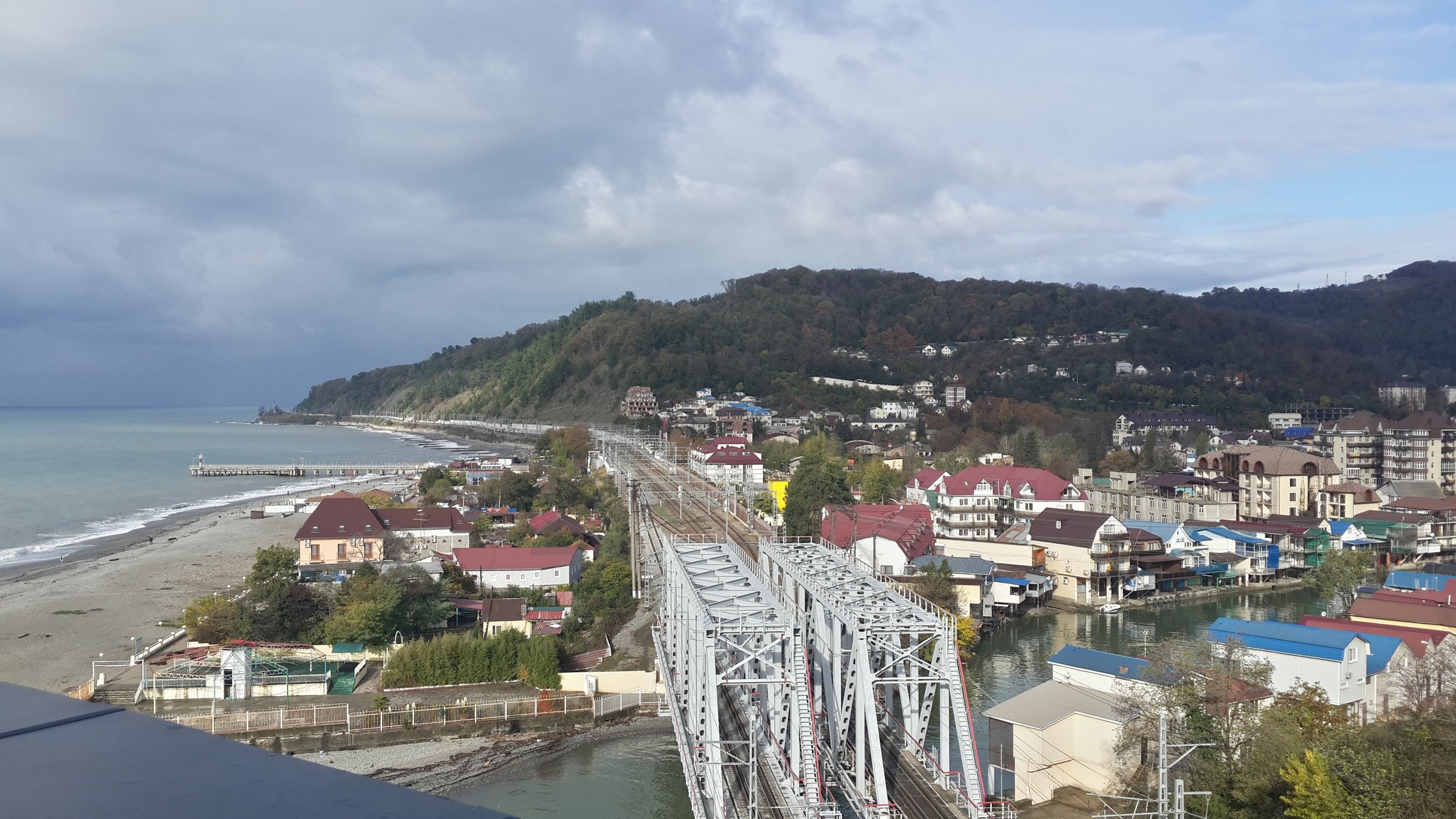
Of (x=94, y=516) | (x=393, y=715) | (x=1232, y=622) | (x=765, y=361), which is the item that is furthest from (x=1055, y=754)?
(x=765, y=361)

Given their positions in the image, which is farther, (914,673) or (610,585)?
(610,585)

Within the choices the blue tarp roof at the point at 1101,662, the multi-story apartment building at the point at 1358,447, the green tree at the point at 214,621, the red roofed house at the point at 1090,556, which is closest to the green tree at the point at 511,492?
the green tree at the point at 214,621

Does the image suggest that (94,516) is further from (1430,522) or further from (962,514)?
(1430,522)

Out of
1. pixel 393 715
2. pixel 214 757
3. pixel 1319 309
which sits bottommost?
pixel 393 715

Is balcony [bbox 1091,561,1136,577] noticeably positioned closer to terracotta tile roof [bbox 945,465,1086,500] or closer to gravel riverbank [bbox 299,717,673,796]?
terracotta tile roof [bbox 945,465,1086,500]

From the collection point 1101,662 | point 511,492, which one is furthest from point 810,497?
point 1101,662

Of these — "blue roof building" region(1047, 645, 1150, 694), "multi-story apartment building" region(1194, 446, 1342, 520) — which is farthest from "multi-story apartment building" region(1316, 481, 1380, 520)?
"blue roof building" region(1047, 645, 1150, 694)
